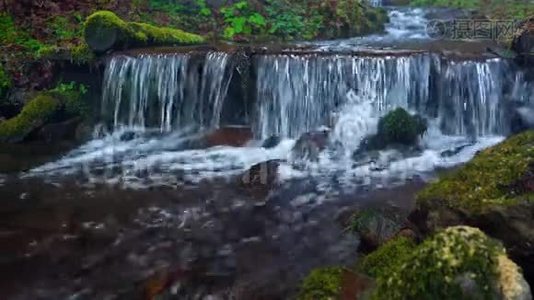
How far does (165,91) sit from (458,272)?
35.5ft

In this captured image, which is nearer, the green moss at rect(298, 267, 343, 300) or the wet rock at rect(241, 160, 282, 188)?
the green moss at rect(298, 267, 343, 300)

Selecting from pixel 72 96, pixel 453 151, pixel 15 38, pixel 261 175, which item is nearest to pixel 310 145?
pixel 261 175

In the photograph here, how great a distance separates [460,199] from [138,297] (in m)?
3.48

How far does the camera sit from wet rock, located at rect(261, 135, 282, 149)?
12867 millimetres

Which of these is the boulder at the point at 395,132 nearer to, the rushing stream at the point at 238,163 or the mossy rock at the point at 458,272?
the rushing stream at the point at 238,163

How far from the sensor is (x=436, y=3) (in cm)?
2517

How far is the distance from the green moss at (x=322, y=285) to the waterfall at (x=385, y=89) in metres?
7.91

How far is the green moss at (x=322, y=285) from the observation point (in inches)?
214

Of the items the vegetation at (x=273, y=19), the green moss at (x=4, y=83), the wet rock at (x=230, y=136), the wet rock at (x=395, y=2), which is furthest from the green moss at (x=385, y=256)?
the wet rock at (x=395, y=2)

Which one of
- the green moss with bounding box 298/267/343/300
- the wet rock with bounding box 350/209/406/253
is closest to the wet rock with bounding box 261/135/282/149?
the wet rock with bounding box 350/209/406/253

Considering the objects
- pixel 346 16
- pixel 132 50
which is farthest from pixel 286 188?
pixel 346 16

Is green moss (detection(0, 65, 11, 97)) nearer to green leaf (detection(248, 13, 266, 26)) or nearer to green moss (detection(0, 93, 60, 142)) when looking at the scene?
green moss (detection(0, 93, 60, 142))

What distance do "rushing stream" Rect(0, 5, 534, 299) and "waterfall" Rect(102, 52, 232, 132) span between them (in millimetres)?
27

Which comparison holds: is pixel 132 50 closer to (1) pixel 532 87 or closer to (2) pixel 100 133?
(2) pixel 100 133
